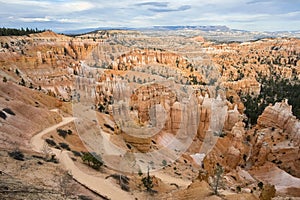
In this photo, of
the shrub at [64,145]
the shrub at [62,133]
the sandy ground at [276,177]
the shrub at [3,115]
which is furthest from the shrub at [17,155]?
the sandy ground at [276,177]

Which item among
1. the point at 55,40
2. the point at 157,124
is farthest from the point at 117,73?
the point at 55,40

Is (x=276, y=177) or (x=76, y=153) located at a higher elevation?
(x=76, y=153)

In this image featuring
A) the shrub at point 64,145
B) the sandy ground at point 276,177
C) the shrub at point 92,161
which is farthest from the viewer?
the sandy ground at point 276,177

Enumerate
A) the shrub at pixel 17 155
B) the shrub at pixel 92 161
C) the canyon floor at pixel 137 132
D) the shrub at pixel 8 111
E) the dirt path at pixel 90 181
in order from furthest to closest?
the shrub at pixel 8 111 → the shrub at pixel 92 161 → the canyon floor at pixel 137 132 → the shrub at pixel 17 155 → the dirt path at pixel 90 181

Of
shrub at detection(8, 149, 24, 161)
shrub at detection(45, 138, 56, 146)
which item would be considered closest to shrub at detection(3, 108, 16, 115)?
shrub at detection(45, 138, 56, 146)

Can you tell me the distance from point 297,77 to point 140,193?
82312 millimetres

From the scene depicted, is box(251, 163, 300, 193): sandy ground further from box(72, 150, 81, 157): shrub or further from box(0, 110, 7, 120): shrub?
box(0, 110, 7, 120): shrub

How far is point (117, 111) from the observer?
34750mm

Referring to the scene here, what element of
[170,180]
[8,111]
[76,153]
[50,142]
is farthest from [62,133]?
[170,180]

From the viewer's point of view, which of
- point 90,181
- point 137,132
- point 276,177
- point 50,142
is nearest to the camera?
point 90,181

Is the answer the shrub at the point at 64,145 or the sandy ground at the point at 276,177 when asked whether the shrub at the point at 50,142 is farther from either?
the sandy ground at the point at 276,177

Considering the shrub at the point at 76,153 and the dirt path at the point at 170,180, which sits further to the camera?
the dirt path at the point at 170,180

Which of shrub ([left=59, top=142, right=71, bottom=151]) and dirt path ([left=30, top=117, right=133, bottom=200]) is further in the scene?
shrub ([left=59, top=142, right=71, bottom=151])

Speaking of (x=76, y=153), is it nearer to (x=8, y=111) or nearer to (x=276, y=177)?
(x=8, y=111)
